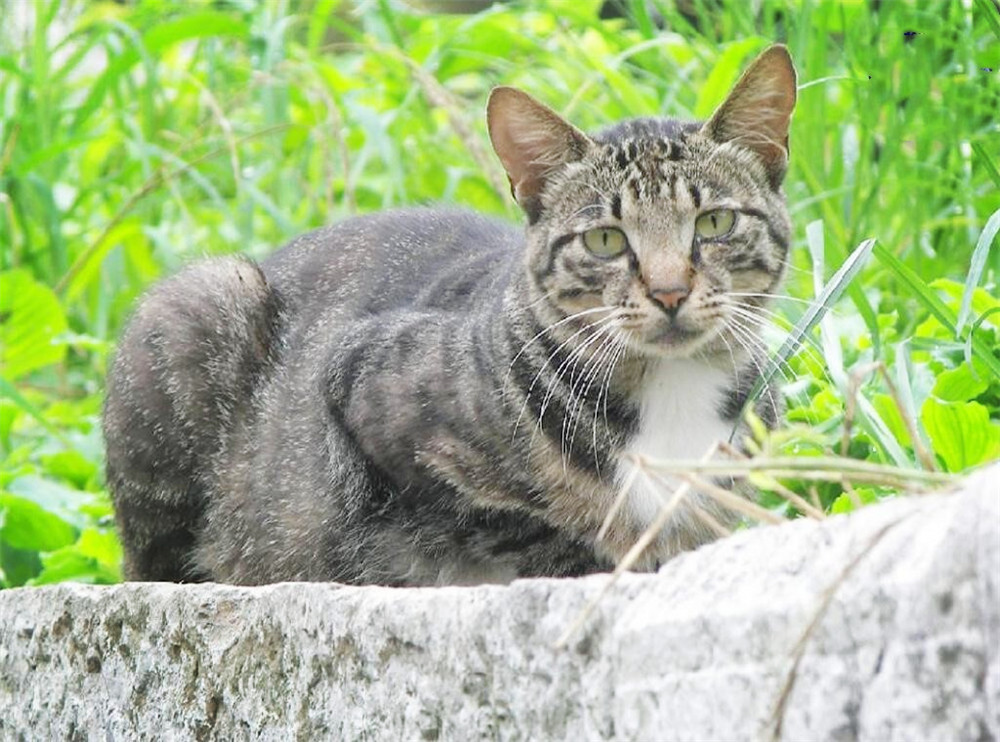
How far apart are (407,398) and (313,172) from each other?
8.92ft

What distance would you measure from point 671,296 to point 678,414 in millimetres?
257

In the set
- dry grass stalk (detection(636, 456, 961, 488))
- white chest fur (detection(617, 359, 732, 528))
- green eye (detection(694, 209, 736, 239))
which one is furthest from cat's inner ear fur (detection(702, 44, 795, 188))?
dry grass stalk (detection(636, 456, 961, 488))

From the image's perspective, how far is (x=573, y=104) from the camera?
4.06 m

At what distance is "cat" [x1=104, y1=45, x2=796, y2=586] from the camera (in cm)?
248

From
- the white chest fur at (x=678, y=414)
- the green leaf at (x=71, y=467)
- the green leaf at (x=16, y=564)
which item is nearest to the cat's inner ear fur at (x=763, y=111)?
the white chest fur at (x=678, y=414)

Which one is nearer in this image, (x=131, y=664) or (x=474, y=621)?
(x=474, y=621)

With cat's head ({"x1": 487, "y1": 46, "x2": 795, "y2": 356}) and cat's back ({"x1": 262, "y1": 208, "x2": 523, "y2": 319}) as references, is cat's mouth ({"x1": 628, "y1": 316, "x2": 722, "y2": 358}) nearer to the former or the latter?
cat's head ({"x1": 487, "y1": 46, "x2": 795, "y2": 356})

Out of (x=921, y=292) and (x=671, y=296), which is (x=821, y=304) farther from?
(x=921, y=292)

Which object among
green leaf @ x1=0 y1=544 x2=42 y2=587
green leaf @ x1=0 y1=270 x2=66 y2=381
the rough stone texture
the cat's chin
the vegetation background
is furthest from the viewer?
green leaf @ x1=0 y1=270 x2=66 y2=381

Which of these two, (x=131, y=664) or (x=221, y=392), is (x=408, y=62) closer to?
(x=221, y=392)

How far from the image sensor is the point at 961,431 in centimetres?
233

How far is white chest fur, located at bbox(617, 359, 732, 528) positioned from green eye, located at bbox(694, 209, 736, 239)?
22 centimetres

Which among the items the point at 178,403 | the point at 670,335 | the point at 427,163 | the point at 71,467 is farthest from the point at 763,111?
the point at 427,163

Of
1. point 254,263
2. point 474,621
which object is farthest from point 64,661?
point 254,263
